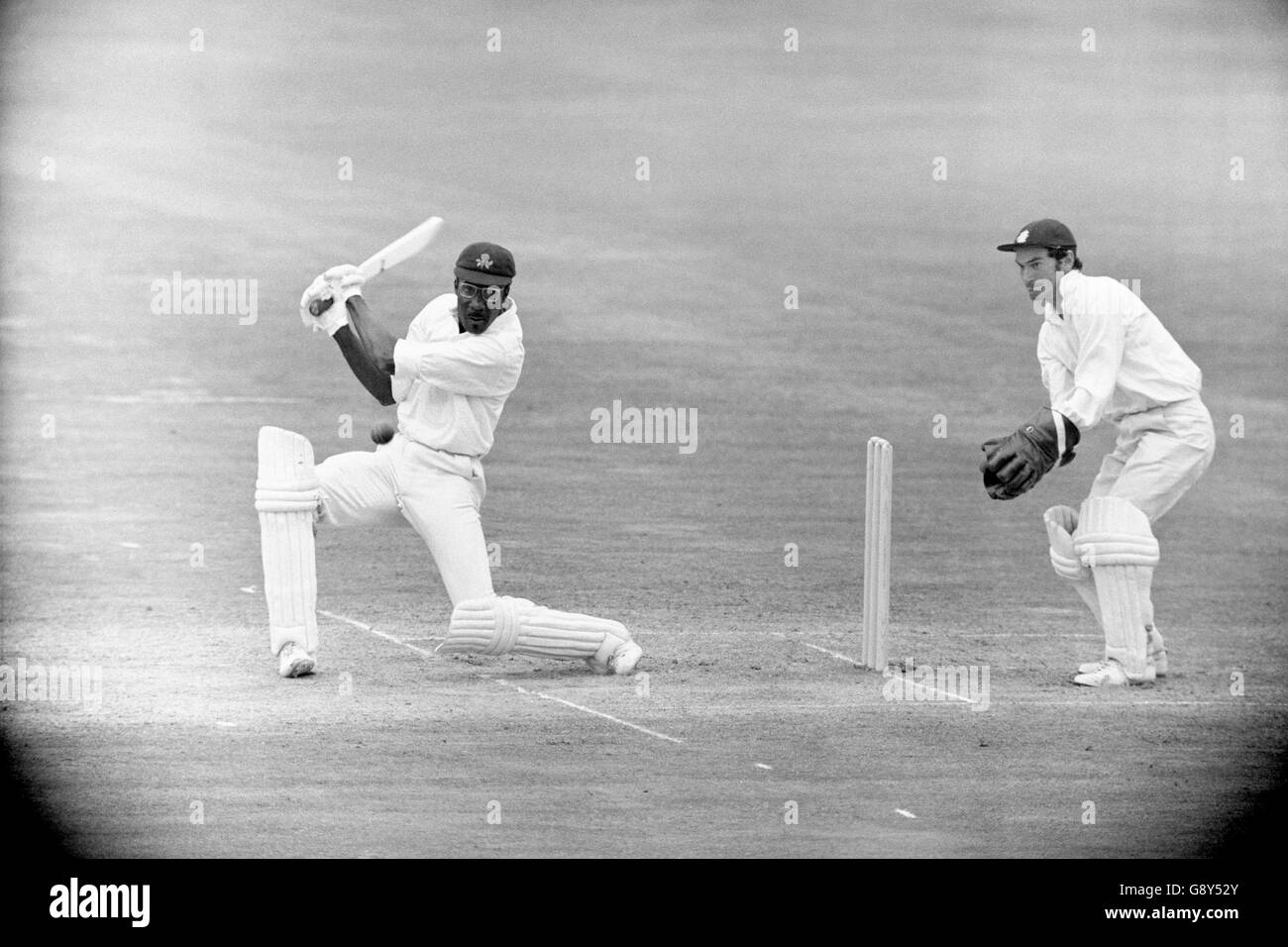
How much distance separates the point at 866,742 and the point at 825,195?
38.9 ft

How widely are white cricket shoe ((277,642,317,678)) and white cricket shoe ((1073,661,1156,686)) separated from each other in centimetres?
315

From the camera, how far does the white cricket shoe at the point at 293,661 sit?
812 centimetres

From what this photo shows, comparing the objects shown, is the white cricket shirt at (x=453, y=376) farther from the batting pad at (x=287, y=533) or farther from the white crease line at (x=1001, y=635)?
the white crease line at (x=1001, y=635)

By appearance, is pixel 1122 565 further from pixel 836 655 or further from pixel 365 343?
pixel 365 343

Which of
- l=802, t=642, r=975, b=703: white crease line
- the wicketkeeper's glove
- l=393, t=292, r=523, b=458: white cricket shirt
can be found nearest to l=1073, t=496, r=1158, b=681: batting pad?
the wicketkeeper's glove

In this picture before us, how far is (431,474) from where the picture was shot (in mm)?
8328

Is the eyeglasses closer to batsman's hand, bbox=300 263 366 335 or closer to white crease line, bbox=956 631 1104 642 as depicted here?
batsman's hand, bbox=300 263 366 335

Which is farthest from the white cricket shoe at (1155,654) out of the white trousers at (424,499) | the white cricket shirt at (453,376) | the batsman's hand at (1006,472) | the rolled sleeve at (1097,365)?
the white cricket shirt at (453,376)

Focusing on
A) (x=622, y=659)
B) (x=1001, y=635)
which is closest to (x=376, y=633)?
(x=622, y=659)

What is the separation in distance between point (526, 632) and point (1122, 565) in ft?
7.97

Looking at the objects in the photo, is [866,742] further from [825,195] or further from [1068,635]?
[825,195]

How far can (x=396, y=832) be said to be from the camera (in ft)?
21.5

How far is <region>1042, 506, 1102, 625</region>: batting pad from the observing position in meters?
8.48

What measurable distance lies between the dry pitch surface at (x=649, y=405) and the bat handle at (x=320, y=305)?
4.82 feet
